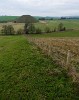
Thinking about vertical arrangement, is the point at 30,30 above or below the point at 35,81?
below

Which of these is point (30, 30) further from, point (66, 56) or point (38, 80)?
point (38, 80)

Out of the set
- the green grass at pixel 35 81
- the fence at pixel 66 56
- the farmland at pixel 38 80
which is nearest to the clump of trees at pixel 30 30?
the fence at pixel 66 56

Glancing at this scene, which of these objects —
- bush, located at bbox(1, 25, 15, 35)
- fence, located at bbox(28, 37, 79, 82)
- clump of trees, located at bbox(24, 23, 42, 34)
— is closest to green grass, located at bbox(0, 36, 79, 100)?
fence, located at bbox(28, 37, 79, 82)

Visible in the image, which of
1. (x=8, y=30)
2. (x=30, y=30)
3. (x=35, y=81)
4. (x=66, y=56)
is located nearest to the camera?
(x=35, y=81)

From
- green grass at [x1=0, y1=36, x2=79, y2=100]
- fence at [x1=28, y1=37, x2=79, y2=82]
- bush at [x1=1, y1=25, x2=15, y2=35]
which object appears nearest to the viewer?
green grass at [x1=0, y1=36, x2=79, y2=100]

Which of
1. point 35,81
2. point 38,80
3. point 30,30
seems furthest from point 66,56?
point 30,30

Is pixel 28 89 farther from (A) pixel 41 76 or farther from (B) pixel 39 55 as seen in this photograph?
(B) pixel 39 55

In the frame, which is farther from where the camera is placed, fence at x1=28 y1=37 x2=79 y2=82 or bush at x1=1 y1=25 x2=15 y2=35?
bush at x1=1 y1=25 x2=15 y2=35

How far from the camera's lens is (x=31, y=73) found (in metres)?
13.0

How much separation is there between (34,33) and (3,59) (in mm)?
54284

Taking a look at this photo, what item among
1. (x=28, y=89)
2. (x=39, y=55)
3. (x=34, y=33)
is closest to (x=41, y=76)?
(x=28, y=89)

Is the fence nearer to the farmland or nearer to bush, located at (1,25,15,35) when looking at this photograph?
the farmland

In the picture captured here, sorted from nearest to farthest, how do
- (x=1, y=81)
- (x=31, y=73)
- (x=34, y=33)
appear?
(x=1, y=81) < (x=31, y=73) < (x=34, y=33)

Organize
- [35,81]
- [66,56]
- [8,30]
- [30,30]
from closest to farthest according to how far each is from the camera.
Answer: [35,81]
[66,56]
[30,30]
[8,30]
